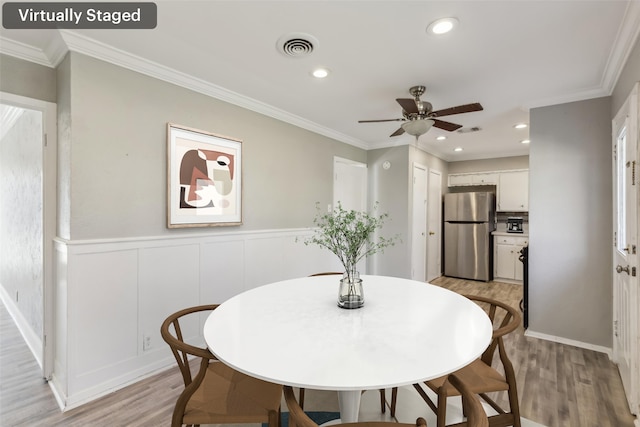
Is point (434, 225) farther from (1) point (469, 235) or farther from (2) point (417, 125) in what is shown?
(2) point (417, 125)

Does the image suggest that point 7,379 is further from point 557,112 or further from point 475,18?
point 557,112

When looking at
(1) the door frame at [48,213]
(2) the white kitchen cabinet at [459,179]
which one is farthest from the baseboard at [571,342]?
(1) the door frame at [48,213]

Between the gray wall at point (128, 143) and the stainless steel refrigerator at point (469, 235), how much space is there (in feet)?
13.4

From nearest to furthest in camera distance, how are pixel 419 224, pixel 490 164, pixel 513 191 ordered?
pixel 419 224
pixel 513 191
pixel 490 164

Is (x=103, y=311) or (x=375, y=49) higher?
(x=375, y=49)

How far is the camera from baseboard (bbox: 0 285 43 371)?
2.54m

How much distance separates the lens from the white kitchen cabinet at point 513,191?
17.5ft

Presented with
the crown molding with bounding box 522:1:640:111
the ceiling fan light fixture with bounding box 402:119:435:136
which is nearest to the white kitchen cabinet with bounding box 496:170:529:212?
the crown molding with bounding box 522:1:640:111

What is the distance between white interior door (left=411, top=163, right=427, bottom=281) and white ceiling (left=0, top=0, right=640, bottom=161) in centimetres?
187

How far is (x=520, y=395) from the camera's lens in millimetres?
2053

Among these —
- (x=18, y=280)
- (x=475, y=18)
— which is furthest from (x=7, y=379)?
(x=475, y=18)

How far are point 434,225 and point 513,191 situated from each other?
1.57 meters

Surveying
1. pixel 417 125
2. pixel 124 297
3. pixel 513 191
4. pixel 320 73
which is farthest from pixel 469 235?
pixel 124 297

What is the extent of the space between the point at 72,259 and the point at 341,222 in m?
1.81
